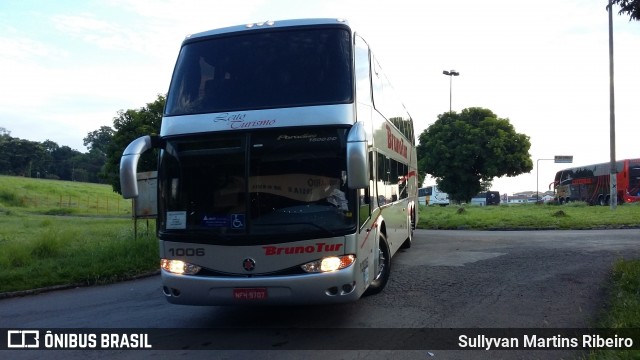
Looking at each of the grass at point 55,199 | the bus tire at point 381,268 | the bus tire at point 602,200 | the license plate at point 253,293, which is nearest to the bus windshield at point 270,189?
the license plate at point 253,293

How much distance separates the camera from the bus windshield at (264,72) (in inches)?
243

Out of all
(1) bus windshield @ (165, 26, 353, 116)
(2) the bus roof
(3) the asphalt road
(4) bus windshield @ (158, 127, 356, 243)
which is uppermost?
(2) the bus roof

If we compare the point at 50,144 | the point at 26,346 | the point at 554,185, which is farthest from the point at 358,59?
the point at 50,144

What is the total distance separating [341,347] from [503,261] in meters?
6.35

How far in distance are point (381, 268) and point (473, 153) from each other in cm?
3599

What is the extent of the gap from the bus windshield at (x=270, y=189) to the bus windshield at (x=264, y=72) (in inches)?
19.2

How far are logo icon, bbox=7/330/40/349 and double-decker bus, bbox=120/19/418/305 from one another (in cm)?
186

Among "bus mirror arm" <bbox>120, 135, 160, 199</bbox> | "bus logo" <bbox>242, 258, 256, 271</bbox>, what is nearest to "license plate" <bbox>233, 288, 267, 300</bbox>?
"bus logo" <bbox>242, 258, 256, 271</bbox>

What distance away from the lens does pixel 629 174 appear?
37.7 meters

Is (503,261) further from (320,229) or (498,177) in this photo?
(498,177)

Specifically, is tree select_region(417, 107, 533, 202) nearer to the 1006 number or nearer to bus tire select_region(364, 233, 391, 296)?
bus tire select_region(364, 233, 391, 296)

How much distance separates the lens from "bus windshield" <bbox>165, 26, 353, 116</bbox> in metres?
6.16

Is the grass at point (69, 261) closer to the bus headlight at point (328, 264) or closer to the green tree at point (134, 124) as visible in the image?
the bus headlight at point (328, 264)

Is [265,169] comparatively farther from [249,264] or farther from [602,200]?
[602,200]
